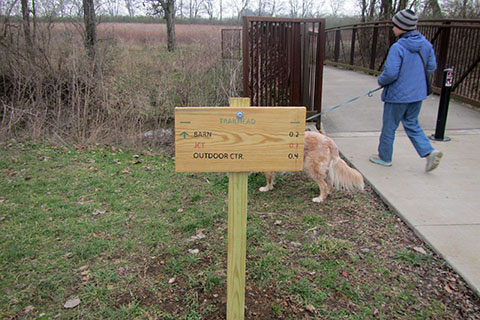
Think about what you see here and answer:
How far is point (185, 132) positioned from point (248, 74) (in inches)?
184

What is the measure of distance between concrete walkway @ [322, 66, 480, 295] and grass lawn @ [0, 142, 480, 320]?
0.18m

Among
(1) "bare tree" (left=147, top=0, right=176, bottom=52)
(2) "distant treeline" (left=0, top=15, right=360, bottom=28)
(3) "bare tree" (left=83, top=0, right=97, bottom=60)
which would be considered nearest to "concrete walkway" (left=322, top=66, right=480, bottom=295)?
(2) "distant treeline" (left=0, top=15, right=360, bottom=28)

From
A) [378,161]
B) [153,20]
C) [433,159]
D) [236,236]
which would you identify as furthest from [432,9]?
[153,20]

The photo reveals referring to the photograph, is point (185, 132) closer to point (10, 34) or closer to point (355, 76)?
point (10, 34)

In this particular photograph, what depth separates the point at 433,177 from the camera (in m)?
4.94

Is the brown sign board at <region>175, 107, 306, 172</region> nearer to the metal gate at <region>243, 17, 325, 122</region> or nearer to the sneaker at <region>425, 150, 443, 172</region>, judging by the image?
the sneaker at <region>425, 150, 443, 172</region>

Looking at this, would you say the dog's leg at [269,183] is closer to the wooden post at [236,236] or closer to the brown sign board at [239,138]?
the wooden post at [236,236]

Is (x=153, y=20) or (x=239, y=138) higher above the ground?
(x=153, y=20)

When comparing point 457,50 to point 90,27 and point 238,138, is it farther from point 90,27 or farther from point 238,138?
point 90,27

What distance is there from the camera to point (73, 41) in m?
9.04

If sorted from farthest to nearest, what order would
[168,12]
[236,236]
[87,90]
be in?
[168,12]
[87,90]
[236,236]

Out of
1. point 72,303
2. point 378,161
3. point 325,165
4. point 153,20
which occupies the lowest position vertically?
point 72,303

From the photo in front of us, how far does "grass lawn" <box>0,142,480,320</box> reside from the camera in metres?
2.75

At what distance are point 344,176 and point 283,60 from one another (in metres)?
3.11
